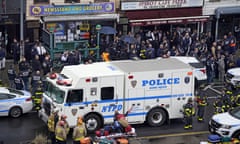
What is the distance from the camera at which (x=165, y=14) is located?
3597 centimetres

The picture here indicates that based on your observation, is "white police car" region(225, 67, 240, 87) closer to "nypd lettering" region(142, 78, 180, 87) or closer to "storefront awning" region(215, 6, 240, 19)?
"nypd lettering" region(142, 78, 180, 87)

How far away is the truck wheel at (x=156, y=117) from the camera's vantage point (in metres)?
24.2

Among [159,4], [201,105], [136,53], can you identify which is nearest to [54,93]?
[201,105]

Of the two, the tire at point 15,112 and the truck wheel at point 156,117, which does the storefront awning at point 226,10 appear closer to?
the truck wheel at point 156,117

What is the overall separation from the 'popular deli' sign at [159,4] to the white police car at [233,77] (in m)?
7.46

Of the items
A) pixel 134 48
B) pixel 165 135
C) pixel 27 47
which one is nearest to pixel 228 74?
pixel 134 48

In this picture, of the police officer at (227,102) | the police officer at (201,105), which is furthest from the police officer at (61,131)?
the police officer at (227,102)

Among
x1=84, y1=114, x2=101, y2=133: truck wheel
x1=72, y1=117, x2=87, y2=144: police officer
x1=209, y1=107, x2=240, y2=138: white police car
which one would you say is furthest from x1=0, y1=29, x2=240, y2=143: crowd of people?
x1=72, y1=117, x2=87, y2=144: police officer

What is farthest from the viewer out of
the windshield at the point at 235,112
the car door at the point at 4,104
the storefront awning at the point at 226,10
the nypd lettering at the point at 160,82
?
the storefront awning at the point at 226,10

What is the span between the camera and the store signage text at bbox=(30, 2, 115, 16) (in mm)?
33312

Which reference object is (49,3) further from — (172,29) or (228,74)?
(228,74)

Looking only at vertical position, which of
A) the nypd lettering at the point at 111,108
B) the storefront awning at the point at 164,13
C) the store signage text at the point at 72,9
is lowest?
the nypd lettering at the point at 111,108

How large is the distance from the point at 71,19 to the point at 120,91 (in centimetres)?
1163

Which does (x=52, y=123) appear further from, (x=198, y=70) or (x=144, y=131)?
(x=198, y=70)
